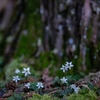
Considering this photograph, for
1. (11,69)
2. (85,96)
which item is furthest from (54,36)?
(85,96)

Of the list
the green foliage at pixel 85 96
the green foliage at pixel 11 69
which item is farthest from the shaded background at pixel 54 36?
the green foliage at pixel 85 96

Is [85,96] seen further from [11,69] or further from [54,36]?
[54,36]

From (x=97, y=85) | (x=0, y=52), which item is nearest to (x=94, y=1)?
(x=97, y=85)

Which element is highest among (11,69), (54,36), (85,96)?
(54,36)

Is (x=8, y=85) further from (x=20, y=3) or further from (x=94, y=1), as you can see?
(x=20, y=3)

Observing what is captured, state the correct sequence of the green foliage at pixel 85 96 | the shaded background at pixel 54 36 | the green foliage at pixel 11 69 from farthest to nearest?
the green foliage at pixel 11 69 → the shaded background at pixel 54 36 → the green foliage at pixel 85 96

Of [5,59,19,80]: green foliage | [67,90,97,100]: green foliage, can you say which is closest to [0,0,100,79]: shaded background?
[5,59,19,80]: green foliage

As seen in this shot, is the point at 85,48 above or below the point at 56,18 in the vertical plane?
below

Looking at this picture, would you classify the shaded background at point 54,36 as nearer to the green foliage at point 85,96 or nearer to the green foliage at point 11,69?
the green foliage at point 11,69
